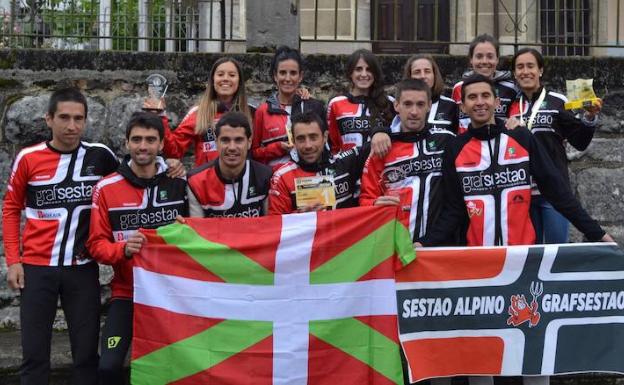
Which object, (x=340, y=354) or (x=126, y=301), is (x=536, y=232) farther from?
(x=126, y=301)

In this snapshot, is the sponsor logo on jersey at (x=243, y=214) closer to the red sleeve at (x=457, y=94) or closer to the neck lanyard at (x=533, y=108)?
the red sleeve at (x=457, y=94)

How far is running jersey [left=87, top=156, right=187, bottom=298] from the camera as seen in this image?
16.6 feet

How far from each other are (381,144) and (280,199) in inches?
27.9

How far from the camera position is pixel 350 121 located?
6027 millimetres

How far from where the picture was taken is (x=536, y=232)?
5.83 m

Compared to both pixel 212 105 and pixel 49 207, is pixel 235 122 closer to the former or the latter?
pixel 212 105

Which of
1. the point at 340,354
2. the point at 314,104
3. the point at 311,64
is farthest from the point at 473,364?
the point at 311,64

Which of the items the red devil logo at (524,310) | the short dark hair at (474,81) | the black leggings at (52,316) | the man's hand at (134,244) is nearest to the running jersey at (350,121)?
the short dark hair at (474,81)

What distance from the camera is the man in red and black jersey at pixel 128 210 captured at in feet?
16.5

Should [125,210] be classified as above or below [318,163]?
below

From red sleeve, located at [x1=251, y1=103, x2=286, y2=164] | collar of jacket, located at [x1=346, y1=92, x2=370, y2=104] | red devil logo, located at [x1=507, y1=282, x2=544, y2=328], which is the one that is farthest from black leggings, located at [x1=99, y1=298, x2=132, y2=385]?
red devil logo, located at [x1=507, y1=282, x2=544, y2=328]

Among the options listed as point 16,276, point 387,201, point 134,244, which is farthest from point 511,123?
point 16,276

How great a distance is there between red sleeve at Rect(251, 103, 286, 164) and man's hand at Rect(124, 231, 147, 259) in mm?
1290

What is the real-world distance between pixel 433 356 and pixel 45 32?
14.1 ft
